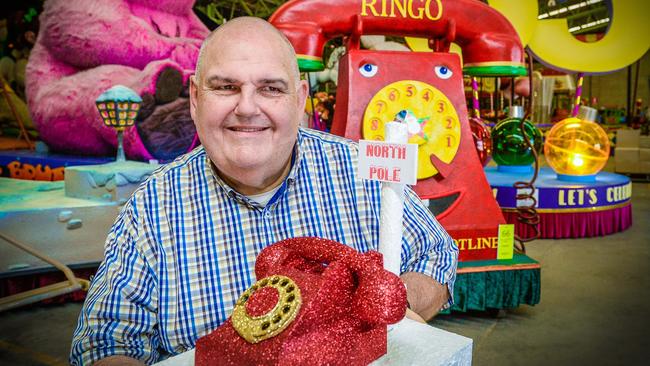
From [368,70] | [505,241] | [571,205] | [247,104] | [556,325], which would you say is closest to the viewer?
[247,104]

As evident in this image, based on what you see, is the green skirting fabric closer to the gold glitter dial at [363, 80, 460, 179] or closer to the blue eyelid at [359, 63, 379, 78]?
the gold glitter dial at [363, 80, 460, 179]

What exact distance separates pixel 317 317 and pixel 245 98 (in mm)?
448

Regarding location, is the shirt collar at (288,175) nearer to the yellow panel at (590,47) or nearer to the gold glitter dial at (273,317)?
the gold glitter dial at (273,317)

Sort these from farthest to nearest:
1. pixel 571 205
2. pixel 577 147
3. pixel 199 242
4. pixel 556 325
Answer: pixel 577 147 < pixel 571 205 < pixel 556 325 < pixel 199 242

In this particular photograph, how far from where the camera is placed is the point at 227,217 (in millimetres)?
1080

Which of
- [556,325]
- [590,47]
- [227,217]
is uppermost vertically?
[590,47]

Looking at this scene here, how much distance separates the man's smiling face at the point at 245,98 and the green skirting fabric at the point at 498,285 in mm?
1812

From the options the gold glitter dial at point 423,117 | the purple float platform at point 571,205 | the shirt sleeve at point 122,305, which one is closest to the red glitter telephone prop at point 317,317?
the shirt sleeve at point 122,305

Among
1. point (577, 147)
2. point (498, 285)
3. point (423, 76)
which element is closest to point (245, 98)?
point (423, 76)

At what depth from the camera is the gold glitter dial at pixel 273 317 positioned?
2.08ft

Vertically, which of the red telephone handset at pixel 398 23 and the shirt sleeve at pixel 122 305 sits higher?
the red telephone handset at pixel 398 23

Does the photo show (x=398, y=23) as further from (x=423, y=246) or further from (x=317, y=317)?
(x=317, y=317)

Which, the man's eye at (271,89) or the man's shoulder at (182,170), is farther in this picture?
the man's shoulder at (182,170)

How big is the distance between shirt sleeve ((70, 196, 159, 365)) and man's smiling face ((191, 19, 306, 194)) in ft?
0.79
